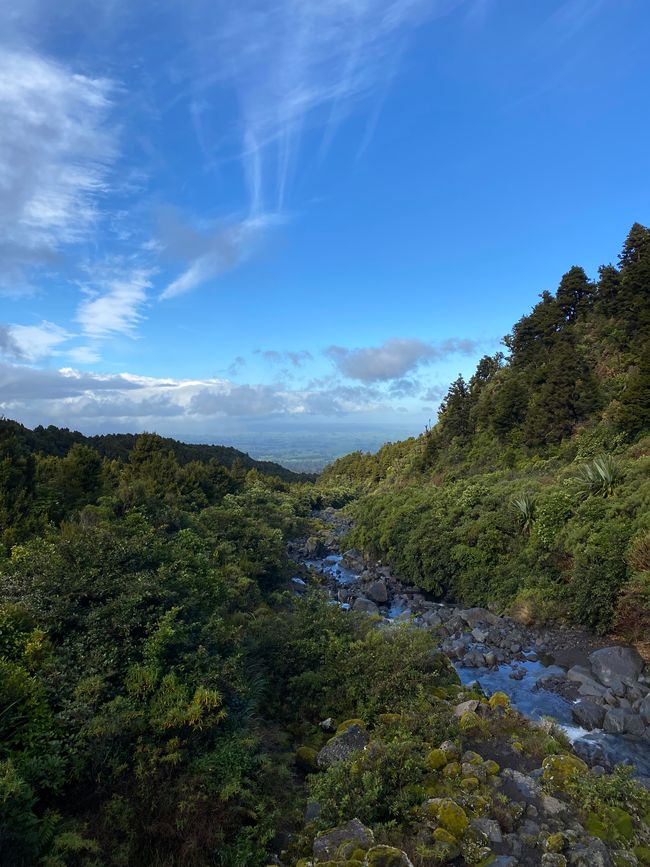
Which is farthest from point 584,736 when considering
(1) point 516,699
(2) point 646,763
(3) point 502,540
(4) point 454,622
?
(3) point 502,540

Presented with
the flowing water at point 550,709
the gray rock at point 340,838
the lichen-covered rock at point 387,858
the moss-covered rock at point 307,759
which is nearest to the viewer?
the lichen-covered rock at point 387,858

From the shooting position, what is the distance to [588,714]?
36.6 ft

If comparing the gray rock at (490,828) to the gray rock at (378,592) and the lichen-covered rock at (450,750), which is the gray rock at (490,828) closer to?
the lichen-covered rock at (450,750)

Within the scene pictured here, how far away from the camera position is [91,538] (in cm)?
1073

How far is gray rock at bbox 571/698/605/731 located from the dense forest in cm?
221

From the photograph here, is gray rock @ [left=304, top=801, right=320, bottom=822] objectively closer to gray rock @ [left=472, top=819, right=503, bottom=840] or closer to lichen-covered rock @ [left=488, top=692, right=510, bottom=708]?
gray rock @ [left=472, top=819, right=503, bottom=840]

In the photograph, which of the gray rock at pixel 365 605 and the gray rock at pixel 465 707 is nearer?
the gray rock at pixel 465 707

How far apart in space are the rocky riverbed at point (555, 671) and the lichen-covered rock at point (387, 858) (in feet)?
18.4

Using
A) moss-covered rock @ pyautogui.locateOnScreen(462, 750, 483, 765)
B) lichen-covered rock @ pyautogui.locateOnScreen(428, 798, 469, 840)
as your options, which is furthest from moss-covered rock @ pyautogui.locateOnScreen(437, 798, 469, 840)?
moss-covered rock @ pyautogui.locateOnScreen(462, 750, 483, 765)

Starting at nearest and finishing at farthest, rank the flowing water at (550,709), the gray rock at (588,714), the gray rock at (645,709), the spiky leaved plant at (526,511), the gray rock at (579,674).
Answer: the flowing water at (550,709), the gray rock at (645,709), the gray rock at (588,714), the gray rock at (579,674), the spiky leaved plant at (526,511)

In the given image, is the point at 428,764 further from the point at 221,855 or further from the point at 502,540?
the point at 502,540

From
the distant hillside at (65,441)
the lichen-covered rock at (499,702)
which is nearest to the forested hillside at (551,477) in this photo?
the lichen-covered rock at (499,702)

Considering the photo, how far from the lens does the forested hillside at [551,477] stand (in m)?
15.6

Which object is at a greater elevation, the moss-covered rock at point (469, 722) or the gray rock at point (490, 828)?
the gray rock at point (490, 828)
